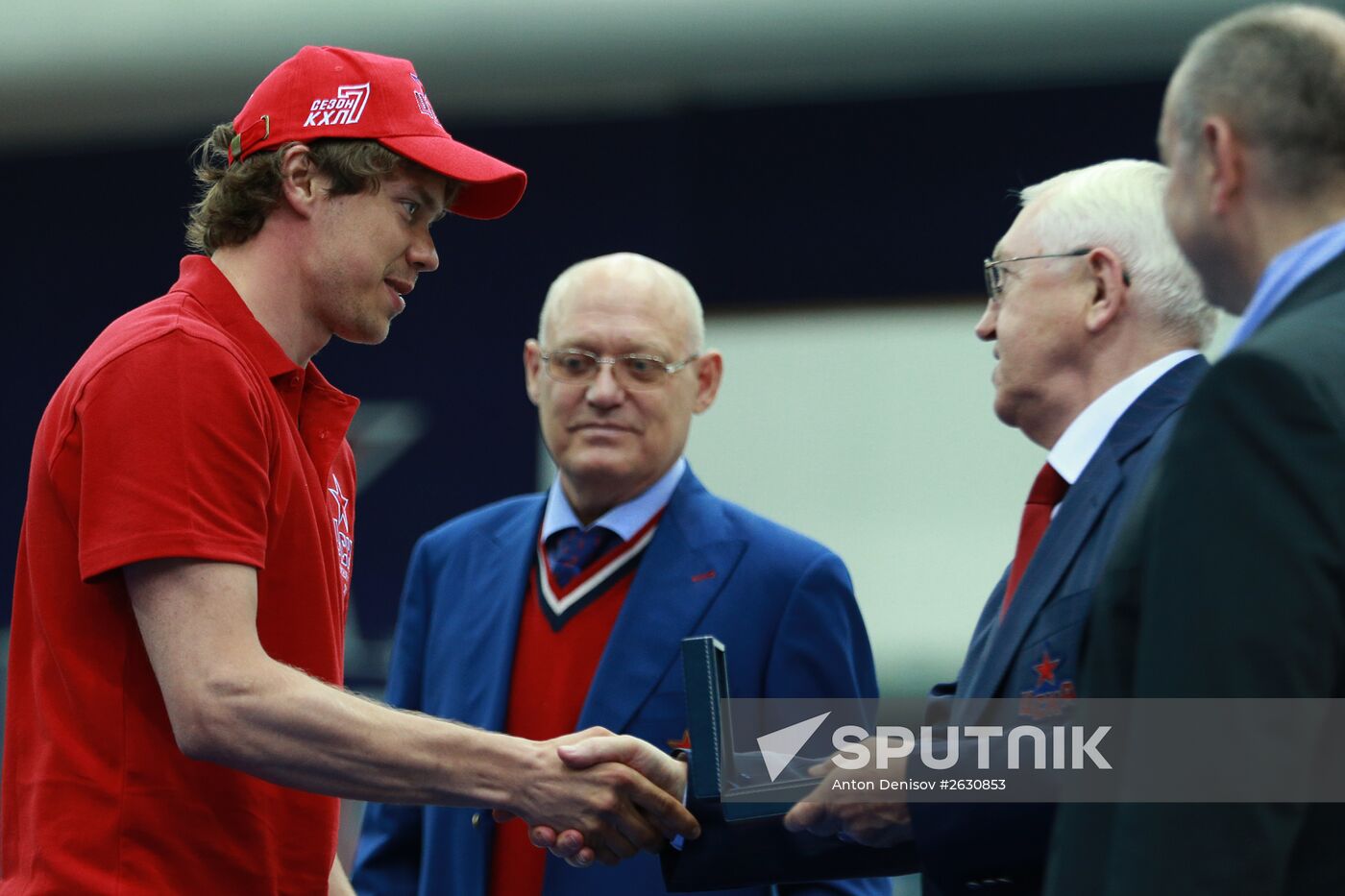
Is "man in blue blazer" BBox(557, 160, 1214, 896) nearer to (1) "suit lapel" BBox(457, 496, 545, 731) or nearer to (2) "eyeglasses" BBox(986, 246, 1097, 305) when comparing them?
(2) "eyeglasses" BBox(986, 246, 1097, 305)

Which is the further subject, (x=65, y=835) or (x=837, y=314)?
(x=837, y=314)

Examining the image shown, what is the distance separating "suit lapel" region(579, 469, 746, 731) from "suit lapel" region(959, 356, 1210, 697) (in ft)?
2.72

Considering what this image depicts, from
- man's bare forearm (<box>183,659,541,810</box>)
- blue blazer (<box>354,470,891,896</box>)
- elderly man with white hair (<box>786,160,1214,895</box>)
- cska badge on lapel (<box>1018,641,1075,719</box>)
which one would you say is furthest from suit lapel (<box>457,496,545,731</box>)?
cska badge on lapel (<box>1018,641,1075,719</box>)

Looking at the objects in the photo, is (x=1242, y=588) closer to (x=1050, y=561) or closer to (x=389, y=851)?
(x=1050, y=561)

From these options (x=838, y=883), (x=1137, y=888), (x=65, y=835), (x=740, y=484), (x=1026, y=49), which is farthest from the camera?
(x=740, y=484)

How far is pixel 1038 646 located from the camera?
6.00 feet

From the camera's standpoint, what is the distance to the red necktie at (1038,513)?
6.75 feet

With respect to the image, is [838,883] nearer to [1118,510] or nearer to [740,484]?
[1118,510]

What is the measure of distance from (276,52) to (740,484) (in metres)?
2.29

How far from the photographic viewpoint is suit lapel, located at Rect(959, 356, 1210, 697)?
1.86 metres

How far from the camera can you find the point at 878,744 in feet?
6.49

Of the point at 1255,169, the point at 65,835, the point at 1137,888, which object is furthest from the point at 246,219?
the point at 1137,888

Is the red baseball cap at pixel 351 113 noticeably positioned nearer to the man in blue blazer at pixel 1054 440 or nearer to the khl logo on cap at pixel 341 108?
the khl logo on cap at pixel 341 108

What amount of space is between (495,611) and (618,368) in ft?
1.75
